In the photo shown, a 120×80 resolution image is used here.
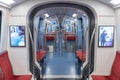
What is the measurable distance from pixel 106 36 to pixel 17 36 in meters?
2.69

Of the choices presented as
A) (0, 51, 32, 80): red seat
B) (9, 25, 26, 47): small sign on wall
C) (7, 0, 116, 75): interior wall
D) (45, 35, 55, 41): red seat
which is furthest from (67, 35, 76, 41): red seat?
(0, 51, 32, 80): red seat

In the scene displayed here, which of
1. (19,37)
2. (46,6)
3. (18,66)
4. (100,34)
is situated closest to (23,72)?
(18,66)

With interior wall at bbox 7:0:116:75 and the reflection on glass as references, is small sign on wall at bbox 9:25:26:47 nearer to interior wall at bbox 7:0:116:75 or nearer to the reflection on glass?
the reflection on glass

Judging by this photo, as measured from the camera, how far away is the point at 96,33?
18.1 feet

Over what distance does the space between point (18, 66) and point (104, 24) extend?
9.57 ft

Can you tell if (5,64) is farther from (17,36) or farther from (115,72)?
(115,72)

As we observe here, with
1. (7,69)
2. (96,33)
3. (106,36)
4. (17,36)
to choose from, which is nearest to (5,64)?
(7,69)

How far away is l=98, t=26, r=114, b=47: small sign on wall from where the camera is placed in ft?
17.8

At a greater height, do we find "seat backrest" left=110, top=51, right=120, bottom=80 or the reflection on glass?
the reflection on glass

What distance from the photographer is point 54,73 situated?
8.02 meters

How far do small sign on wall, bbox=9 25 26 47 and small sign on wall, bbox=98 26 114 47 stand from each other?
2318mm

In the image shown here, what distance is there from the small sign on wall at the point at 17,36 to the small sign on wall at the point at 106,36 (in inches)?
91.3

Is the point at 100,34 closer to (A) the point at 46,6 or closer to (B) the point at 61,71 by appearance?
(A) the point at 46,6

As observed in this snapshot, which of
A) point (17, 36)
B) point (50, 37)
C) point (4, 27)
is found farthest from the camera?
point (50, 37)
